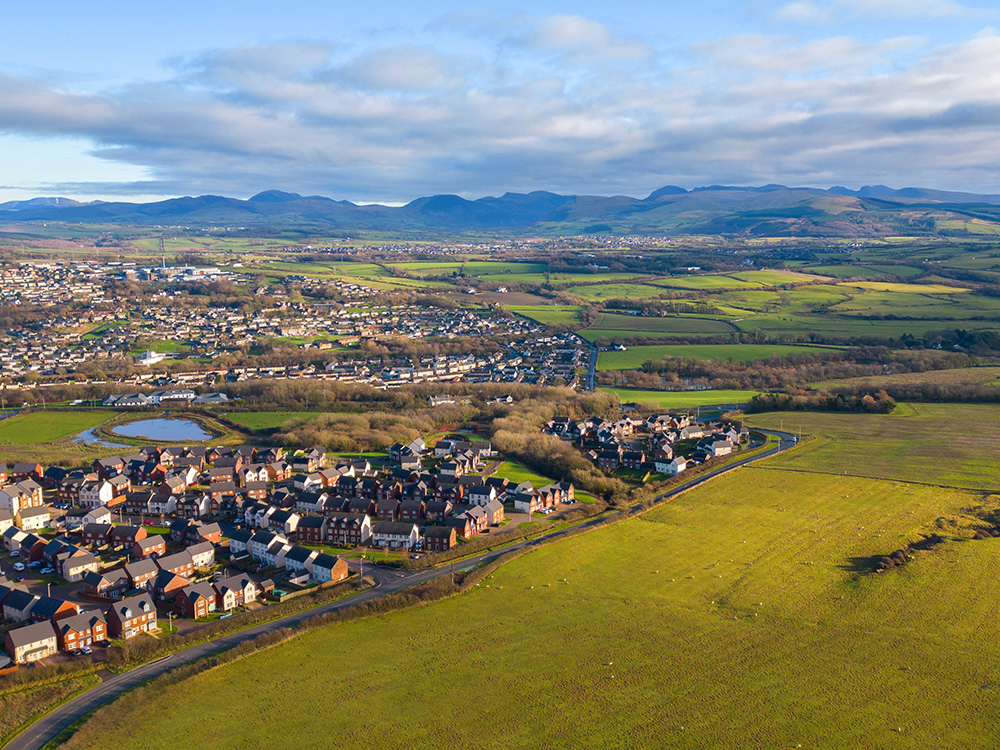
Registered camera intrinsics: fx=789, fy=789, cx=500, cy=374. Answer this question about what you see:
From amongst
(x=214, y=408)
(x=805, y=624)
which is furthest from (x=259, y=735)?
(x=214, y=408)

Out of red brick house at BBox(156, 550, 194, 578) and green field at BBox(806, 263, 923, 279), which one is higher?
green field at BBox(806, 263, 923, 279)

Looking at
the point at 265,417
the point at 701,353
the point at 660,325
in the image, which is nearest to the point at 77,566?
the point at 265,417

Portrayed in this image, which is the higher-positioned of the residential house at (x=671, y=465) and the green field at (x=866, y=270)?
the green field at (x=866, y=270)

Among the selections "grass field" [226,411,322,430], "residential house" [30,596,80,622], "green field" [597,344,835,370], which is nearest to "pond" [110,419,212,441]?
"grass field" [226,411,322,430]

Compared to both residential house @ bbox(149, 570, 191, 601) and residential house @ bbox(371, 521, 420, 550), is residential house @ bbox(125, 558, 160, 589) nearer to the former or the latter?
residential house @ bbox(149, 570, 191, 601)

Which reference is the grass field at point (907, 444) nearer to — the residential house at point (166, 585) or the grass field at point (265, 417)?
the residential house at point (166, 585)

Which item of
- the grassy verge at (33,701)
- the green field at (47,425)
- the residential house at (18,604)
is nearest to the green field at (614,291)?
the green field at (47,425)
